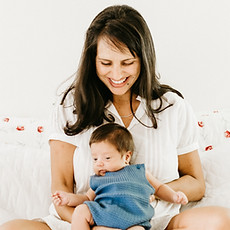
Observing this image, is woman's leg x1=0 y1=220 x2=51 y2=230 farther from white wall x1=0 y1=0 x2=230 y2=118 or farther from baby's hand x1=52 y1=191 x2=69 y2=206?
white wall x1=0 y1=0 x2=230 y2=118

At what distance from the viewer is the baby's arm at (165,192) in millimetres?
1436

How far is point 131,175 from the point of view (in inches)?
55.1

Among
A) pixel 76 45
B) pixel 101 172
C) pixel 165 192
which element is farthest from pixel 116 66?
pixel 76 45

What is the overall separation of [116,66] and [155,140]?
341mm

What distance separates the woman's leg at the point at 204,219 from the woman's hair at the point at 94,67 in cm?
38

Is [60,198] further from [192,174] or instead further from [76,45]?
[76,45]

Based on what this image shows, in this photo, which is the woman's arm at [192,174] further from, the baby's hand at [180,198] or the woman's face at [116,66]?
the woman's face at [116,66]

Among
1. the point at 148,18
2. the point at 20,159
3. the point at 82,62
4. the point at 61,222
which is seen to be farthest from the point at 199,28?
the point at 61,222

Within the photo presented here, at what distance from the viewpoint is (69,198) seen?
1.42 metres

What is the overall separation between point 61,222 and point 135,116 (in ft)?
1.61

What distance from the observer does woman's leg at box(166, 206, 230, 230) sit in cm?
129

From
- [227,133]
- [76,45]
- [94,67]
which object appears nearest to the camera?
[94,67]

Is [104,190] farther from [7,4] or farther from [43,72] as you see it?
[7,4]

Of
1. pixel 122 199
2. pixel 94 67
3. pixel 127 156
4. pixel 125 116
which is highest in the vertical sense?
pixel 94 67
